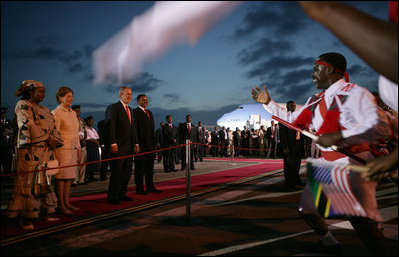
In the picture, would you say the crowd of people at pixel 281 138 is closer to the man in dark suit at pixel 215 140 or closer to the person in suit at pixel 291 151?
the person in suit at pixel 291 151

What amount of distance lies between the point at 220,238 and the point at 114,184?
290 cm

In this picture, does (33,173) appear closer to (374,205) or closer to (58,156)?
(58,156)

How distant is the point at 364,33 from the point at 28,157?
4258mm

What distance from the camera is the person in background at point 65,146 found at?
4887 mm

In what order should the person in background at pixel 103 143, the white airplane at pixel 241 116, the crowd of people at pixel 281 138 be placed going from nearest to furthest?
the crowd of people at pixel 281 138 → the person in background at pixel 103 143 → the white airplane at pixel 241 116

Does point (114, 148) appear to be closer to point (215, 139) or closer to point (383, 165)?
point (383, 165)

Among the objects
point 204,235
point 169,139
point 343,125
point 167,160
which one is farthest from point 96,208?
point 167,160

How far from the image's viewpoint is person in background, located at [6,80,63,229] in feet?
12.9

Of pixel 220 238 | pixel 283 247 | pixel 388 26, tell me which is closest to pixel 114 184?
pixel 220 238

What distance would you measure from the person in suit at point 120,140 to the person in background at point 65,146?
0.75m

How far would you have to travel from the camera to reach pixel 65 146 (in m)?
4.98

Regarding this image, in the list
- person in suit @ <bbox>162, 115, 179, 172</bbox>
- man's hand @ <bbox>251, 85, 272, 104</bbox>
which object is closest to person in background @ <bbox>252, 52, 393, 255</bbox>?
man's hand @ <bbox>251, 85, 272, 104</bbox>

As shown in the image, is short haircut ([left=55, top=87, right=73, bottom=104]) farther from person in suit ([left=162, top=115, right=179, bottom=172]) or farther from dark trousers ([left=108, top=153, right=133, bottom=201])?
person in suit ([left=162, top=115, right=179, bottom=172])

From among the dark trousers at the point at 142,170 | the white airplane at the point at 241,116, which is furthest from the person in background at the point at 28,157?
the white airplane at the point at 241,116
